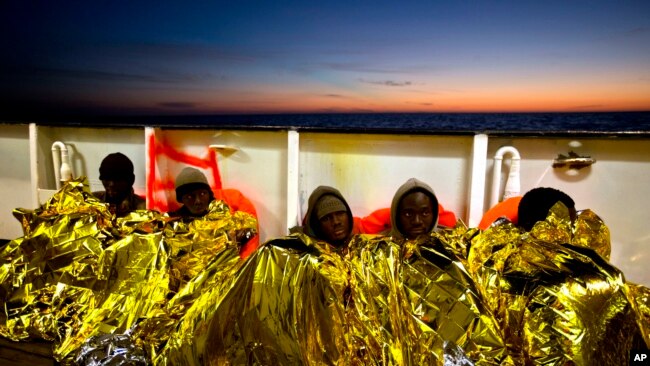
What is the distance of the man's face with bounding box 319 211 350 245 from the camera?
159 centimetres

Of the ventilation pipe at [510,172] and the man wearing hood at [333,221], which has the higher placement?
the ventilation pipe at [510,172]

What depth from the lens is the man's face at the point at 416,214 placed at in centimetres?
152

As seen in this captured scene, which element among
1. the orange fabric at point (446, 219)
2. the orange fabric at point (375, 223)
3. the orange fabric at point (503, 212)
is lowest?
the orange fabric at point (375, 223)

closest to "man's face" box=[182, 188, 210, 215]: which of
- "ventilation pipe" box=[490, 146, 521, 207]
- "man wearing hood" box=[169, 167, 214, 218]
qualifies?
"man wearing hood" box=[169, 167, 214, 218]

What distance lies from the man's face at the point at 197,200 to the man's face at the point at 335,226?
2.19 ft

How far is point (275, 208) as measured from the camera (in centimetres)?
228

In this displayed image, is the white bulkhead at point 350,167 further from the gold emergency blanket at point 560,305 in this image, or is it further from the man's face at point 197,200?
the gold emergency blanket at point 560,305

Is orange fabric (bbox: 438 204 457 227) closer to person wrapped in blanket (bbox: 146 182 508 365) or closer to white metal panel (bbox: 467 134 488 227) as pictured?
white metal panel (bbox: 467 134 488 227)

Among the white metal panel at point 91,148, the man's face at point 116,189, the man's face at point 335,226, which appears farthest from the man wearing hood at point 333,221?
the white metal panel at point 91,148

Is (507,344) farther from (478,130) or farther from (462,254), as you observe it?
(478,130)

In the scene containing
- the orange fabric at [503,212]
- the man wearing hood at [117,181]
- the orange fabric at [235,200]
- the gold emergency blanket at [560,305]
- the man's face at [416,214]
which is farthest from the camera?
the orange fabric at [235,200]

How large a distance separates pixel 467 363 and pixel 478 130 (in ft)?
4.71

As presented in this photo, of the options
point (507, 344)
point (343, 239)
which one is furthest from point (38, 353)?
point (507, 344)

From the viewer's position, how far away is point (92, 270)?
112 cm
